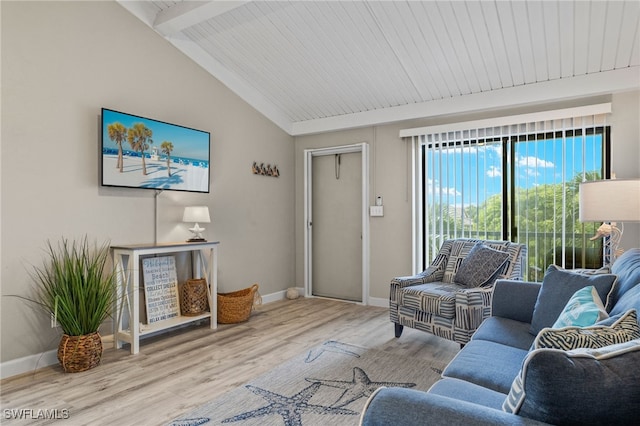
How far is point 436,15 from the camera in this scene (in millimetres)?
3051

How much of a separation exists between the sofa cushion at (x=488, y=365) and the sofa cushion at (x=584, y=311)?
29cm

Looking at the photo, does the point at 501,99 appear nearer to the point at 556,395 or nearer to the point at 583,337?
the point at 583,337

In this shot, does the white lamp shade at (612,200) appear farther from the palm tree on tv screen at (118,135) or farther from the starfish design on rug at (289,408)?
the palm tree on tv screen at (118,135)

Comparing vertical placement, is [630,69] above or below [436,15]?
below

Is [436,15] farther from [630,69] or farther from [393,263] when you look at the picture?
[393,263]

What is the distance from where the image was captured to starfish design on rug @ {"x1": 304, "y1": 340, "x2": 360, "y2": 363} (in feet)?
9.55

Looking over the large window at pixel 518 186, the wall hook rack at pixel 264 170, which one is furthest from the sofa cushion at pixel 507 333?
the wall hook rack at pixel 264 170

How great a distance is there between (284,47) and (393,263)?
106 inches

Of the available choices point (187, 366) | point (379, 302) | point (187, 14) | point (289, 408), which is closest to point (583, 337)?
point (289, 408)

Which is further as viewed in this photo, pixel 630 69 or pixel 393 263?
pixel 393 263

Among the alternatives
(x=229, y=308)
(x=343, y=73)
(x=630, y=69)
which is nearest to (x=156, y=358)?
(x=229, y=308)

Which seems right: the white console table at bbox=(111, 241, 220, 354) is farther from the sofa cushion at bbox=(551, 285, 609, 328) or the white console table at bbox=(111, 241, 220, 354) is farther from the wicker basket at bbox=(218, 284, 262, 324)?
the sofa cushion at bbox=(551, 285, 609, 328)

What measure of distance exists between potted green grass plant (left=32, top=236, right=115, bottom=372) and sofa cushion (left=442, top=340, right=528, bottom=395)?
2.40 metres

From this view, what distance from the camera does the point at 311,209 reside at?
207 inches
